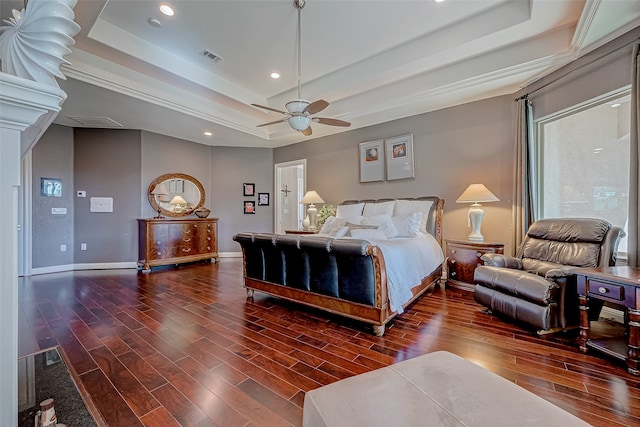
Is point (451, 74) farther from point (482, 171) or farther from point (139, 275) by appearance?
point (139, 275)

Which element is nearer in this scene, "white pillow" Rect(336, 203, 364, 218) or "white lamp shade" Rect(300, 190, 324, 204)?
"white pillow" Rect(336, 203, 364, 218)

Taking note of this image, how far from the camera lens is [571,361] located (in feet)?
6.61

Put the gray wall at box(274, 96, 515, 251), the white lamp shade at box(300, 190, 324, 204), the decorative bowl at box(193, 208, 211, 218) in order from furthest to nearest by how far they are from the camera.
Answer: the decorative bowl at box(193, 208, 211, 218)
the white lamp shade at box(300, 190, 324, 204)
the gray wall at box(274, 96, 515, 251)

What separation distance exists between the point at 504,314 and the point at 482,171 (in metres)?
2.20

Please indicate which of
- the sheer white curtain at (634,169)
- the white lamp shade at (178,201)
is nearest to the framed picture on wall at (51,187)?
the white lamp shade at (178,201)

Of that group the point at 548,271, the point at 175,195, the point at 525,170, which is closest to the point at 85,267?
the point at 175,195

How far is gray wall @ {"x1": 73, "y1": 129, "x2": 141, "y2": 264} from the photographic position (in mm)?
5402

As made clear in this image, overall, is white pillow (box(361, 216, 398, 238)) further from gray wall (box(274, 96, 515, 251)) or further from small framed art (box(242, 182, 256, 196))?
small framed art (box(242, 182, 256, 196))

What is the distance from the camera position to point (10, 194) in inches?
27.6

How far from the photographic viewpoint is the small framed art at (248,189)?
22.7 feet

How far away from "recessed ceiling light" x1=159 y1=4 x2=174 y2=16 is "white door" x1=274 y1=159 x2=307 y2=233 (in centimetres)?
377

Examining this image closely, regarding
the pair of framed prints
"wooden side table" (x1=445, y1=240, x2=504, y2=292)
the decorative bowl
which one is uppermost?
the pair of framed prints

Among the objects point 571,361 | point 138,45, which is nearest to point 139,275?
point 138,45

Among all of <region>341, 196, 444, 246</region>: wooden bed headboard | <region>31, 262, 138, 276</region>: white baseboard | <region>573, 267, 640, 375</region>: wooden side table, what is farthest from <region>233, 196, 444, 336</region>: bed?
<region>31, 262, 138, 276</region>: white baseboard
